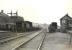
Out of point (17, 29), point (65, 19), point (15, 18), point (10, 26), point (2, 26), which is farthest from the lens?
point (65, 19)

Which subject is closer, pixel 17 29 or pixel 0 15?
pixel 0 15

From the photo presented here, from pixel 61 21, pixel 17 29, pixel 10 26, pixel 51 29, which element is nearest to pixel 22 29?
pixel 17 29

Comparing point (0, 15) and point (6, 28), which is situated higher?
point (0, 15)

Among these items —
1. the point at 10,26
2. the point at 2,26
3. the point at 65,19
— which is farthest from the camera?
the point at 65,19

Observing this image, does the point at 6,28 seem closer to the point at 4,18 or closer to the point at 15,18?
the point at 4,18

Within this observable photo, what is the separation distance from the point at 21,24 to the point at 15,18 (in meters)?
9.89

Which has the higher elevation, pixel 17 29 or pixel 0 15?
pixel 0 15

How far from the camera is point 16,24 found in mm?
65438

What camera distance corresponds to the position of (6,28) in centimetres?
5400

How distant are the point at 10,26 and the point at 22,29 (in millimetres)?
7537

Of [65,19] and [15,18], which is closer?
[15,18]

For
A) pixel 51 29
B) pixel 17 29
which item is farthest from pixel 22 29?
pixel 51 29

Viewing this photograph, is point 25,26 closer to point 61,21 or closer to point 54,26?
point 54,26

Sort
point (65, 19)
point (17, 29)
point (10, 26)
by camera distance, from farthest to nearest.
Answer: point (65, 19) < point (17, 29) < point (10, 26)
